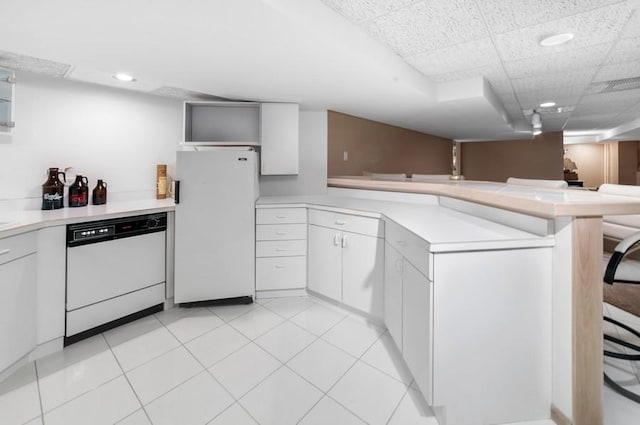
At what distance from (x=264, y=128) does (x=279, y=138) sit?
175 mm

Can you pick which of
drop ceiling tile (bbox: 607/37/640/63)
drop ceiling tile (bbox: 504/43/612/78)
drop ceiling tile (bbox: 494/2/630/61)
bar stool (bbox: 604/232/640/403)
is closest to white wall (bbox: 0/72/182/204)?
drop ceiling tile (bbox: 494/2/630/61)

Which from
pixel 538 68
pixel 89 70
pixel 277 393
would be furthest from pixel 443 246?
pixel 89 70

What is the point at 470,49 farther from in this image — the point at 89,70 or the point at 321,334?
the point at 89,70

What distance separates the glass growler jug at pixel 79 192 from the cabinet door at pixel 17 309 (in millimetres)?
778

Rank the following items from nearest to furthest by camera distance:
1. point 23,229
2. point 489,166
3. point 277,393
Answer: point 277,393 < point 23,229 < point 489,166

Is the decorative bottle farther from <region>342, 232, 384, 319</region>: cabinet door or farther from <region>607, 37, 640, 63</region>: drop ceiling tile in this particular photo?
<region>607, 37, 640, 63</region>: drop ceiling tile

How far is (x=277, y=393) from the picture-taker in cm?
146

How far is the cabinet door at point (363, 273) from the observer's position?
6.83 feet

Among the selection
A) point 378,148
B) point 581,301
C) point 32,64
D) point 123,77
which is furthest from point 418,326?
point 378,148

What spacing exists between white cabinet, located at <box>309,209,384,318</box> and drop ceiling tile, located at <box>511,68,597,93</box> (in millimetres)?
2354

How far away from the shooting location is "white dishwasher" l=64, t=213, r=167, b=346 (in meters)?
1.86

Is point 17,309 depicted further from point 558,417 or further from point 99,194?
point 558,417

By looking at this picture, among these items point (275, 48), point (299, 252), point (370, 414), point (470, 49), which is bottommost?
point (370, 414)

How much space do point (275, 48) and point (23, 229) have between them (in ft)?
5.74
